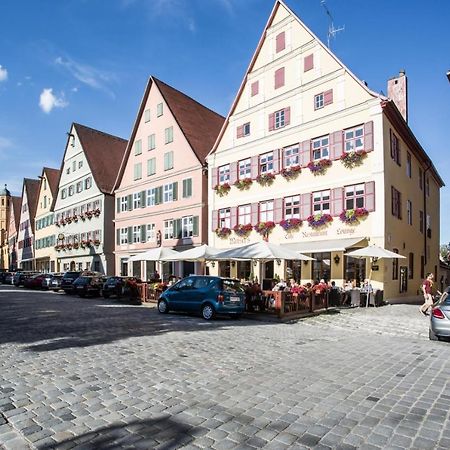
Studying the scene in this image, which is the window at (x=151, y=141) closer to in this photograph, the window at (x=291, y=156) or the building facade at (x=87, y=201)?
the building facade at (x=87, y=201)

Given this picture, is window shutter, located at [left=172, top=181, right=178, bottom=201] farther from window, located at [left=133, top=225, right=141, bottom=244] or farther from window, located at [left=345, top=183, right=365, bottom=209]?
window, located at [left=345, top=183, right=365, bottom=209]

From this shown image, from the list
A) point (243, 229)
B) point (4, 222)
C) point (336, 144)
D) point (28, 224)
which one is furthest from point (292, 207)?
point (4, 222)

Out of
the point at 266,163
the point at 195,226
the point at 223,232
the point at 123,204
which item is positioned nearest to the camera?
the point at 266,163

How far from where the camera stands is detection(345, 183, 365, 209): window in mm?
22562

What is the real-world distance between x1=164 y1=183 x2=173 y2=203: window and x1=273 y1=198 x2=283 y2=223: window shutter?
35.1ft

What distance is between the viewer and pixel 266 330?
12.7 m

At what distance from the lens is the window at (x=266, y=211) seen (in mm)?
27141

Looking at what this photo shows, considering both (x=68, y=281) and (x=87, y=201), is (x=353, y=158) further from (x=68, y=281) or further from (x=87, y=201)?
(x=87, y=201)

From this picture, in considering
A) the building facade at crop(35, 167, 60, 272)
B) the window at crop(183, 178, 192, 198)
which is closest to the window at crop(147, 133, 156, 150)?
the window at crop(183, 178, 192, 198)

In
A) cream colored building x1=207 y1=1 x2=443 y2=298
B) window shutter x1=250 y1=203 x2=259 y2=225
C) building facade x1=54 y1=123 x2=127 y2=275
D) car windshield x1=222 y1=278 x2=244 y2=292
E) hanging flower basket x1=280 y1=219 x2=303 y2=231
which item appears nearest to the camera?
car windshield x1=222 y1=278 x2=244 y2=292

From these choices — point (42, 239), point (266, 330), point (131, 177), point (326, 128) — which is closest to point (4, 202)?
point (42, 239)

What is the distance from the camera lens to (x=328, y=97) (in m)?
24.4

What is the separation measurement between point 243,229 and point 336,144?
27.1 ft

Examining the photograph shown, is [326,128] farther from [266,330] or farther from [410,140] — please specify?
[266,330]
